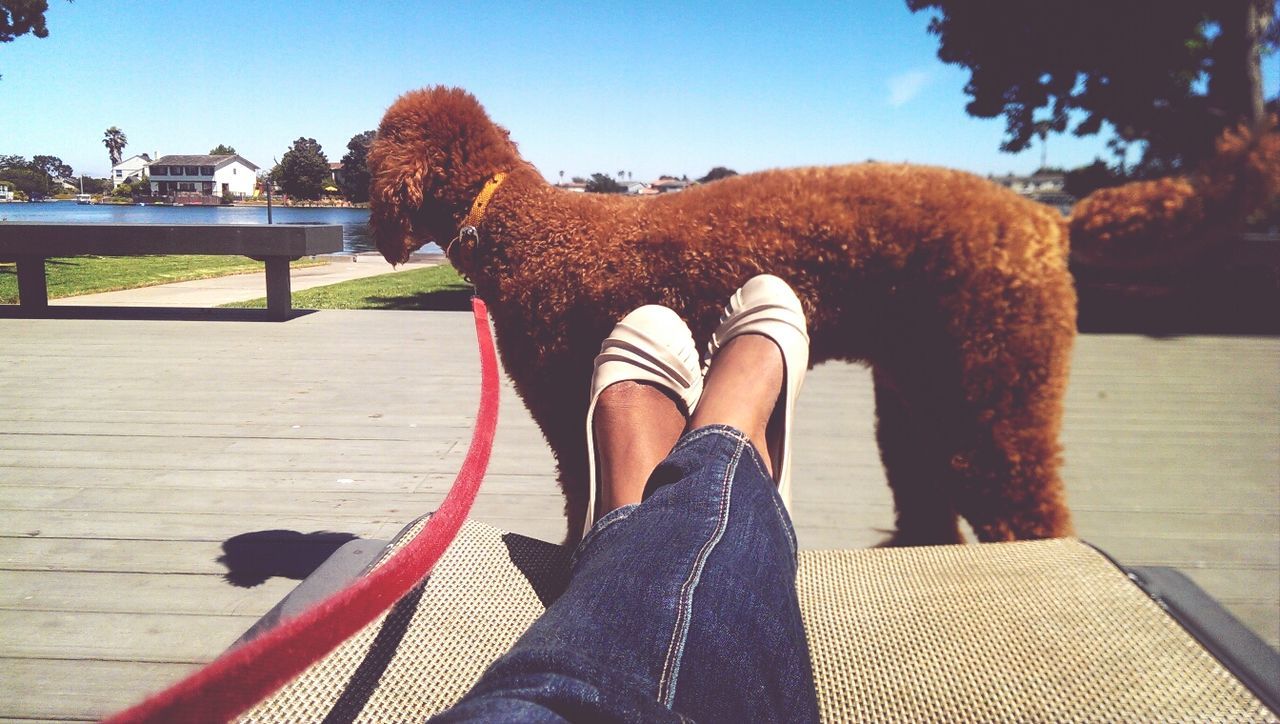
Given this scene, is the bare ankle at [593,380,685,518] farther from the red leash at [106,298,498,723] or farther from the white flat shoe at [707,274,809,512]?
the red leash at [106,298,498,723]

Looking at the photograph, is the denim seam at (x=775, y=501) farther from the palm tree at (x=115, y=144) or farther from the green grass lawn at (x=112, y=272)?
the palm tree at (x=115, y=144)

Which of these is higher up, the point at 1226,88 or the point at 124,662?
the point at 1226,88

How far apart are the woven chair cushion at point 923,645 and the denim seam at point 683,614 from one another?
23 centimetres

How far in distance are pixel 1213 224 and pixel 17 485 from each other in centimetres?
331

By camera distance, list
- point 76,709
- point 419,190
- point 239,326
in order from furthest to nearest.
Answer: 1. point 239,326
2. point 419,190
3. point 76,709

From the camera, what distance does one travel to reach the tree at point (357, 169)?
1.80 metres

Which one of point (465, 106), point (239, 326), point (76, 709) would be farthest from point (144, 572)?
point (239, 326)

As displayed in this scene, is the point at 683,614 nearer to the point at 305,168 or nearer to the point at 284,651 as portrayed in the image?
the point at 284,651

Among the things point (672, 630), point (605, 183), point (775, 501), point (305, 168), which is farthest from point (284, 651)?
point (305, 168)

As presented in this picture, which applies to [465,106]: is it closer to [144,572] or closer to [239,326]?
[144,572]

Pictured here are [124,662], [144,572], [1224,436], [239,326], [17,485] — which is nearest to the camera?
[124,662]

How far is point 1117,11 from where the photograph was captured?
593cm

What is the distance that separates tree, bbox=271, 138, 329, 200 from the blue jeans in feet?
9.64

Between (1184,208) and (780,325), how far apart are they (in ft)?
2.40
